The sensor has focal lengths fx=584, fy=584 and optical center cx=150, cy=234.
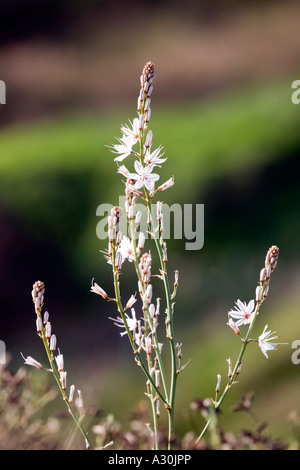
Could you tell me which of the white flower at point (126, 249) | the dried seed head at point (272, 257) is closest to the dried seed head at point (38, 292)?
the white flower at point (126, 249)

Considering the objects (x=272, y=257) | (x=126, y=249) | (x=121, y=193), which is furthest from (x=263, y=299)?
(x=121, y=193)

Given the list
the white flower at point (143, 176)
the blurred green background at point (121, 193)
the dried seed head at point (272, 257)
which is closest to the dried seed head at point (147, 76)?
the white flower at point (143, 176)

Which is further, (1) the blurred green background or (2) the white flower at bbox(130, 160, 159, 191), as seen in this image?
(1) the blurred green background

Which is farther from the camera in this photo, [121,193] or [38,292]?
[121,193]

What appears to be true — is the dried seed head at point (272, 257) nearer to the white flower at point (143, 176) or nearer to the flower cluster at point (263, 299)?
the flower cluster at point (263, 299)

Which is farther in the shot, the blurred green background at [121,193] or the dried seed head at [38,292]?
→ the blurred green background at [121,193]

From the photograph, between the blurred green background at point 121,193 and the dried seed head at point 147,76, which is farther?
the blurred green background at point 121,193

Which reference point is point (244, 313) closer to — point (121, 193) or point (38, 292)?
point (38, 292)

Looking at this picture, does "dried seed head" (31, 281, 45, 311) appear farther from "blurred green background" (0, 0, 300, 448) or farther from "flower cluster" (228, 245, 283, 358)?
"blurred green background" (0, 0, 300, 448)

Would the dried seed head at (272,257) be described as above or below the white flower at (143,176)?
below

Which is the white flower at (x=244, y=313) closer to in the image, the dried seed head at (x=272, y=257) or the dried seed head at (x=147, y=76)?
the dried seed head at (x=272, y=257)

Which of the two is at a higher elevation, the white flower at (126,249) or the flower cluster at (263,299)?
the white flower at (126,249)

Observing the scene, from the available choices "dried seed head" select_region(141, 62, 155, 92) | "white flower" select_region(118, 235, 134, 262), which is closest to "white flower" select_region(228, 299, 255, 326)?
"white flower" select_region(118, 235, 134, 262)
